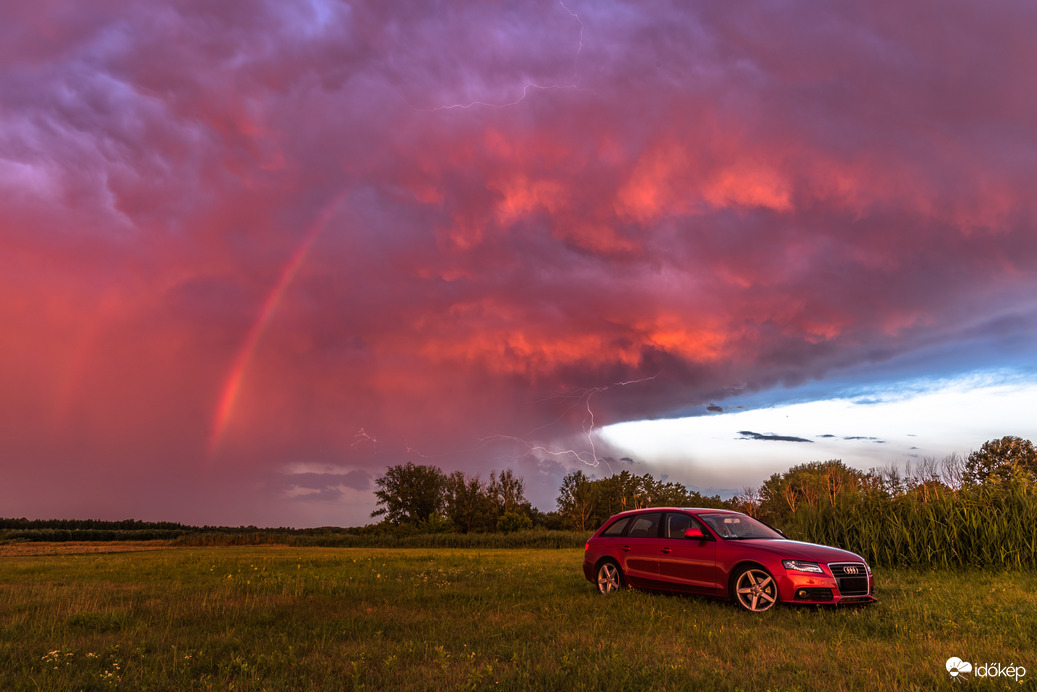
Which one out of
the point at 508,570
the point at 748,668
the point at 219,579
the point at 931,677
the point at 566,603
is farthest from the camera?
the point at 508,570

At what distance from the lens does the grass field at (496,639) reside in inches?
282

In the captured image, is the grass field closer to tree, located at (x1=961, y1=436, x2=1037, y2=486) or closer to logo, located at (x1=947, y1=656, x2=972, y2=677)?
logo, located at (x1=947, y1=656, x2=972, y2=677)

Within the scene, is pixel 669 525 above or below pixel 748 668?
above

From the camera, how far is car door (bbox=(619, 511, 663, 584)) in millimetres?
13273

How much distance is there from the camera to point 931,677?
270 inches

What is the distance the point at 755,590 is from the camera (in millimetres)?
11430

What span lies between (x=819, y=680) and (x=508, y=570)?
48.6 feet

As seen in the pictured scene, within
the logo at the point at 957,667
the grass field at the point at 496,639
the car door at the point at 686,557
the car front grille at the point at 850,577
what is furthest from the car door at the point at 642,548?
the logo at the point at 957,667

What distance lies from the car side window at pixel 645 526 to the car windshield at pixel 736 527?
3.65 ft

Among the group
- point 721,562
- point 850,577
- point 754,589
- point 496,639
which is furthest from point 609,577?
point 496,639

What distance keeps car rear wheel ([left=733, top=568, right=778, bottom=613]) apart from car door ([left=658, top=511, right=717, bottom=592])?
0.54 m

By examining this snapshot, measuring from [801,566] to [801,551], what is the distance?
0.42 meters

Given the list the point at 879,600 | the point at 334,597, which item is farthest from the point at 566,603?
the point at 879,600

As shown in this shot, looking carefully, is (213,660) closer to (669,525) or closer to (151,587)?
(669,525)
